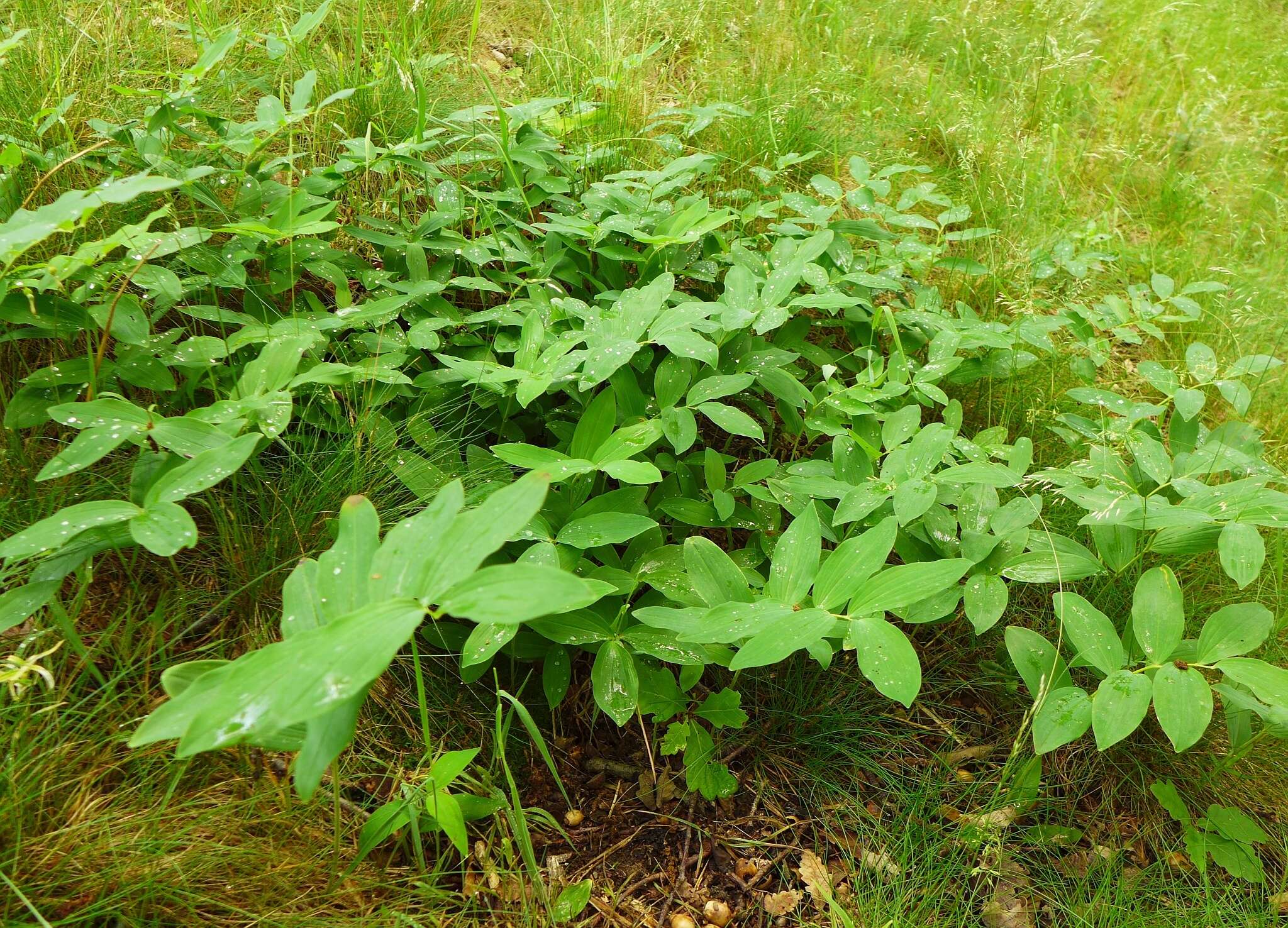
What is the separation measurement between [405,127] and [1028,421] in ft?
7.17

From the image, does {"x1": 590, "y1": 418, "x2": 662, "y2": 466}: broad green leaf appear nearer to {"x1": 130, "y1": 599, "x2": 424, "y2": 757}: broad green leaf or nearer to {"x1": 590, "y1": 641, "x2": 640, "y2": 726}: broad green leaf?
{"x1": 590, "y1": 641, "x2": 640, "y2": 726}: broad green leaf

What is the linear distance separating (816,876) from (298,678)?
4.15 feet

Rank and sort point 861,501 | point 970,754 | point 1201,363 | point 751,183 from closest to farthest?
point 861,501 → point 970,754 → point 1201,363 → point 751,183

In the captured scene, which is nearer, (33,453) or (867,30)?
(33,453)

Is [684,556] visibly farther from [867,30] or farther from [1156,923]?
[867,30]

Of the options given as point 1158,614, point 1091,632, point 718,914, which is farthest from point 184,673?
point 1158,614

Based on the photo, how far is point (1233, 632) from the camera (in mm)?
1553

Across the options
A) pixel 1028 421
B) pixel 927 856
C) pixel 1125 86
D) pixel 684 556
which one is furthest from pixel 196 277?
pixel 1125 86

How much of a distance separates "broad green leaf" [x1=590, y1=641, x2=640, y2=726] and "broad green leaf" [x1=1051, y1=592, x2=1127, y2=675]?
2.81 feet

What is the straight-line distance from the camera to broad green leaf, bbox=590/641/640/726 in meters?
1.61

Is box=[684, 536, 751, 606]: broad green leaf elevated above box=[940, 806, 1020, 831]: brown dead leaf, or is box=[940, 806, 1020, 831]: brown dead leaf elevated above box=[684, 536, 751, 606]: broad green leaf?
box=[684, 536, 751, 606]: broad green leaf

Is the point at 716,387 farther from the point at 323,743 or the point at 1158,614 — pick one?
the point at 323,743

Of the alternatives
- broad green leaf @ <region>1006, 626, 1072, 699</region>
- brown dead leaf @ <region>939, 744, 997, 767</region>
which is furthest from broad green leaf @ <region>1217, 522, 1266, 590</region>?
brown dead leaf @ <region>939, 744, 997, 767</region>

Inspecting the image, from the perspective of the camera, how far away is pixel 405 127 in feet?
8.68
